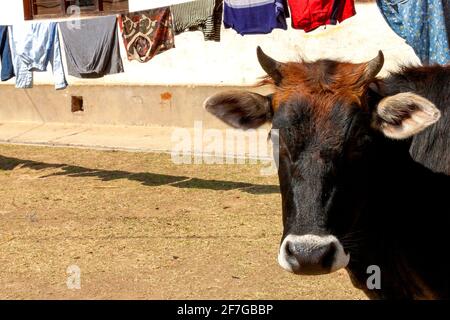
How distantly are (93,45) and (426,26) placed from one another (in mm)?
5356

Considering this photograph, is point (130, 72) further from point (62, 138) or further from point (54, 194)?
point (54, 194)

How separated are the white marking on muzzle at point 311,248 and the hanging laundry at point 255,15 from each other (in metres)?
5.26

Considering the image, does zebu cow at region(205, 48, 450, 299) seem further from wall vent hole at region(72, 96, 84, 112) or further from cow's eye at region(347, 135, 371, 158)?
wall vent hole at region(72, 96, 84, 112)

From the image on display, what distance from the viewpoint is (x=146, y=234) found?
602 centimetres

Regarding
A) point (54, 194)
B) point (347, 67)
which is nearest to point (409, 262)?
point (347, 67)

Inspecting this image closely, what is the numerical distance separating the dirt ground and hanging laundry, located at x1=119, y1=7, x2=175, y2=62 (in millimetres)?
1661

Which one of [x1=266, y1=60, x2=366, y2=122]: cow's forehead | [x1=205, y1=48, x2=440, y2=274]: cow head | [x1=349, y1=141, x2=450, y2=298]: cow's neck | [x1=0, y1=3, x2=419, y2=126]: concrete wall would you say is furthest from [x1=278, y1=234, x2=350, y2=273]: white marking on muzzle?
[x1=0, y1=3, x2=419, y2=126]: concrete wall

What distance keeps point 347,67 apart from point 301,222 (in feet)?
Answer: 2.84

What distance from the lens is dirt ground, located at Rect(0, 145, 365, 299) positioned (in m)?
4.76

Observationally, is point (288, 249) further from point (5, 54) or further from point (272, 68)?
point (5, 54)

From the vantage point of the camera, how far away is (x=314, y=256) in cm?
268

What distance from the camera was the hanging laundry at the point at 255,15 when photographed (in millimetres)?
7656

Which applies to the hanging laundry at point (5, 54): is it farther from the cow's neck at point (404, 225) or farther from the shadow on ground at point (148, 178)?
the cow's neck at point (404, 225)

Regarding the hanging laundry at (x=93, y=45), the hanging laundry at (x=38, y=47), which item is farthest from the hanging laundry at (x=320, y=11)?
the hanging laundry at (x=38, y=47)
